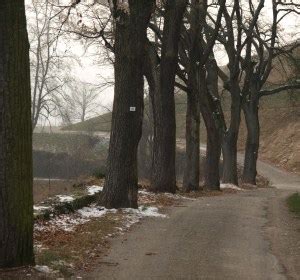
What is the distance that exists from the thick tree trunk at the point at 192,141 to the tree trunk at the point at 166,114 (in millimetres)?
2200

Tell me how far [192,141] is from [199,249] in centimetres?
1115

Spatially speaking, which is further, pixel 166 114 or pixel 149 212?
pixel 166 114

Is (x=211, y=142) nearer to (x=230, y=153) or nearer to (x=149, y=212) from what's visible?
(x=230, y=153)

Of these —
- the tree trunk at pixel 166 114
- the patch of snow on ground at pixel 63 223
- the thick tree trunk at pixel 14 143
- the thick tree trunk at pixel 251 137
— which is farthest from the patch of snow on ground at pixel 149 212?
the thick tree trunk at pixel 251 137

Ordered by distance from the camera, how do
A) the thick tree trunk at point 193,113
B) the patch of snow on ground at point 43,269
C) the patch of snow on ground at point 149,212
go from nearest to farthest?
the patch of snow on ground at point 43,269 → the patch of snow on ground at point 149,212 → the thick tree trunk at point 193,113

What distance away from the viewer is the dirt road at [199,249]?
6.66 m

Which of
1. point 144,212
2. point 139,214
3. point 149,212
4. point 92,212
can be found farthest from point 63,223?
point 149,212

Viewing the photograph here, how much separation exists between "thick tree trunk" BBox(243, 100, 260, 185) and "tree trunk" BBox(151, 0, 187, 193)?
1264 cm

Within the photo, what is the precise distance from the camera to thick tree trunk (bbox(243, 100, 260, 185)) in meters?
28.4

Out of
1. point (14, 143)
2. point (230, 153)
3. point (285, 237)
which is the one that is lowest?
point (285, 237)

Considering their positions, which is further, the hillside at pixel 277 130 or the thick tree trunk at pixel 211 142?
the hillside at pixel 277 130

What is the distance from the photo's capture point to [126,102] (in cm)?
1141

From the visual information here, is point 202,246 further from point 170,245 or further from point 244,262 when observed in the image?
point 244,262

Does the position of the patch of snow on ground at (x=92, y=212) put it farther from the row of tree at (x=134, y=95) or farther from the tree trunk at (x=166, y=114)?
the tree trunk at (x=166, y=114)
